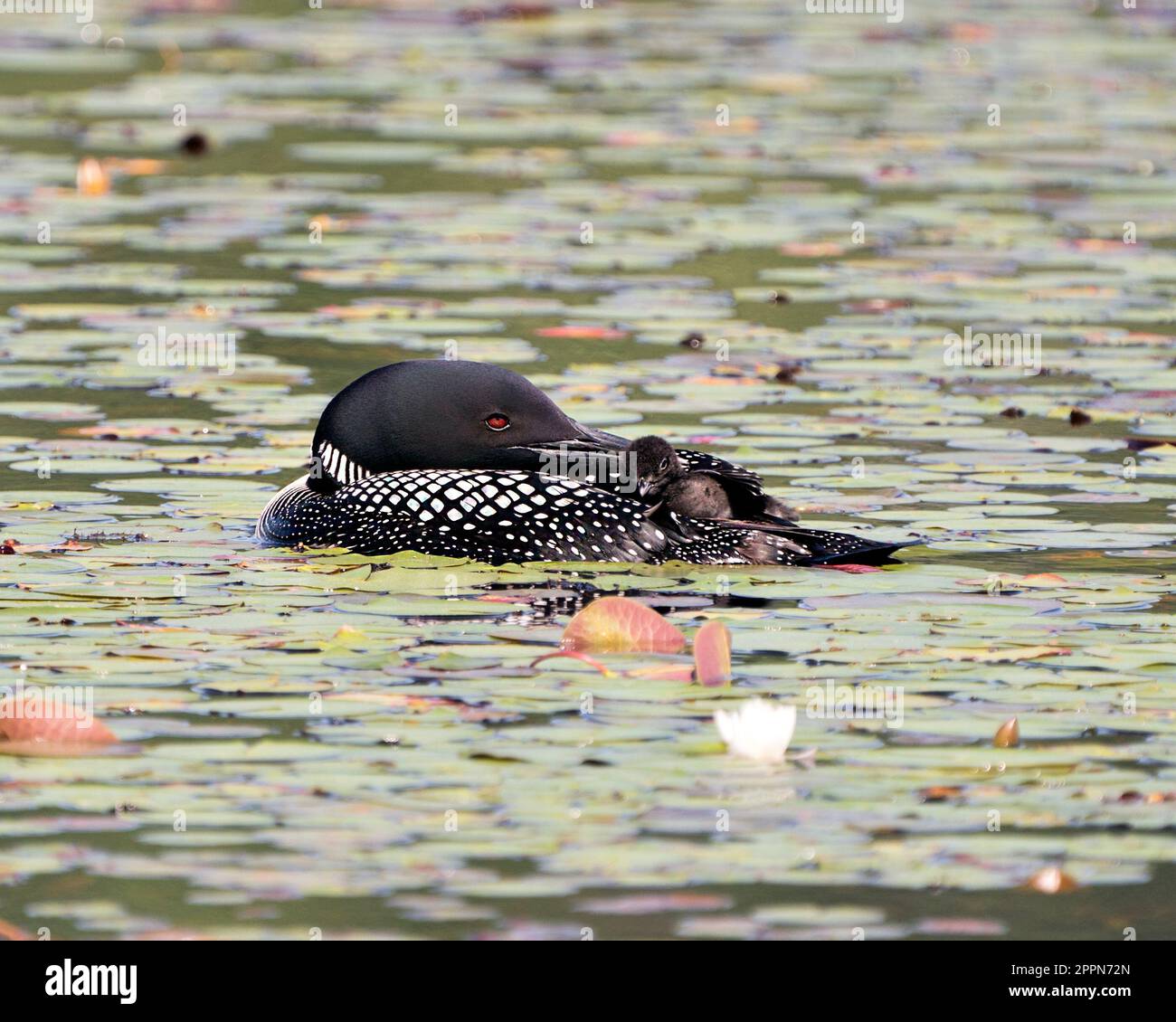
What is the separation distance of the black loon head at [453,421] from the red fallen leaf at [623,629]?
135 centimetres

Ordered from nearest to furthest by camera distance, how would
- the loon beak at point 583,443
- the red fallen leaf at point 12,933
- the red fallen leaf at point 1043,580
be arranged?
the red fallen leaf at point 12,933 < the red fallen leaf at point 1043,580 < the loon beak at point 583,443

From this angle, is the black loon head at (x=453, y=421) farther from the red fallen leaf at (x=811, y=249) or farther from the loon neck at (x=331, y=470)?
the red fallen leaf at (x=811, y=249)

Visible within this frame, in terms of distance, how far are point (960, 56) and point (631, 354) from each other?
985 cm

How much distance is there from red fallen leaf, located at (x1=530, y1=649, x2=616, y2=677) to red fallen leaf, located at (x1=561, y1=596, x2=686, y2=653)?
67mm

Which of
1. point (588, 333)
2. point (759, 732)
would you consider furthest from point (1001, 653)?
point (588, 333)

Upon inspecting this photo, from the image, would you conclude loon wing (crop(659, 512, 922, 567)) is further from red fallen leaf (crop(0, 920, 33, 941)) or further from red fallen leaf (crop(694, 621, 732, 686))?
red fallen leaf (crop(0, 920, 33, 941))

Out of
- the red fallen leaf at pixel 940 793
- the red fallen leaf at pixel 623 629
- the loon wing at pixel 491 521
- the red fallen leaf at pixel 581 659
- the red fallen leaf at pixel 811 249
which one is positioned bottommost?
the red fallen leaf at pixel 940 793

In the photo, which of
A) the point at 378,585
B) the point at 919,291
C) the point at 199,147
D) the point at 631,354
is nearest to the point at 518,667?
the point at 378,585

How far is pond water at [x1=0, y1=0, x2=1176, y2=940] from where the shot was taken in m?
4.97

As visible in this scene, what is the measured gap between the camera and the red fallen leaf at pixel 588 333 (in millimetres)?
10844

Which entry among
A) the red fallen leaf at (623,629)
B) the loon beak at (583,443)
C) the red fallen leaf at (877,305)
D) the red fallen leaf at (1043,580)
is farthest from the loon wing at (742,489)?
the red fallen leaf at (877,305)

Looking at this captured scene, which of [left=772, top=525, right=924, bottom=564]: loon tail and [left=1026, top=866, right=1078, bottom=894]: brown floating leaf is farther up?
[left=772, top=525, right=924, bottom=564]: loon tail

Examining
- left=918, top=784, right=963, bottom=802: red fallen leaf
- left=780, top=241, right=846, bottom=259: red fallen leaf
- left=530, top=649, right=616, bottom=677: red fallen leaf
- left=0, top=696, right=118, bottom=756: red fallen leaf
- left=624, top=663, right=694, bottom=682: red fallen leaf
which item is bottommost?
left=918, top=784, right=963, bottom=802: red fallen leaf

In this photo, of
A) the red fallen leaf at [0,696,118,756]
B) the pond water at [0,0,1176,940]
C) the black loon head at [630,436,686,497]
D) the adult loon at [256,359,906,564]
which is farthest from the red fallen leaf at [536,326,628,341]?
the red fallen leaf at [0,696,118,756]
